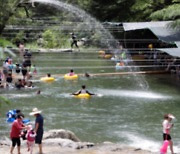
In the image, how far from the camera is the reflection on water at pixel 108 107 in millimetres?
14758

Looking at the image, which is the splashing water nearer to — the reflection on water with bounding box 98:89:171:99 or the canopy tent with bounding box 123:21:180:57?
the canopy tent with bounding box 123:21:180:57

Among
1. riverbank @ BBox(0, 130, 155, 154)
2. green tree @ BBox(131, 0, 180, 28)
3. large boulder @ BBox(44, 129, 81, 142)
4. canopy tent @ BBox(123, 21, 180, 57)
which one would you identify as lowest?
riverbank @ BBox(0, 130, 155, 154)

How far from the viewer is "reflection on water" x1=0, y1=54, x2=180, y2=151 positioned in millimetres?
14758

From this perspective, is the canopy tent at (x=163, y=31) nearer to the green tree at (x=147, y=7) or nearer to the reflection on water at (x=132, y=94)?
the reflection on water at (x=132, y=94)

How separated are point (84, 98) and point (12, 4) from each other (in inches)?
480

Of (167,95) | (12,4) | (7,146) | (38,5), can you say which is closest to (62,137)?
(7,146)

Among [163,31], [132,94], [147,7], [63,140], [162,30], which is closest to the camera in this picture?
[63,140]

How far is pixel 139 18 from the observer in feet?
122

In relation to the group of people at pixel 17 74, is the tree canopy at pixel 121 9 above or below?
above

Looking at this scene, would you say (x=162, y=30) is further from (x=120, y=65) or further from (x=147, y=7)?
(x=147, y=7)

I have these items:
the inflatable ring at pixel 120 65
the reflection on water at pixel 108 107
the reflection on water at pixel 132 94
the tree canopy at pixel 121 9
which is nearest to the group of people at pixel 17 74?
→ the reflection on water at pixel 108 107

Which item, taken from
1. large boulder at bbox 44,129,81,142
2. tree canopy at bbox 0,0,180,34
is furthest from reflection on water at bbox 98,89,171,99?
tree canopy at bbox 0,0,180,34

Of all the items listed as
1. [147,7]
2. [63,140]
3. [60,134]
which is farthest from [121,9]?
[63,140]

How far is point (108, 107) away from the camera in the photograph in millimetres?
19062
